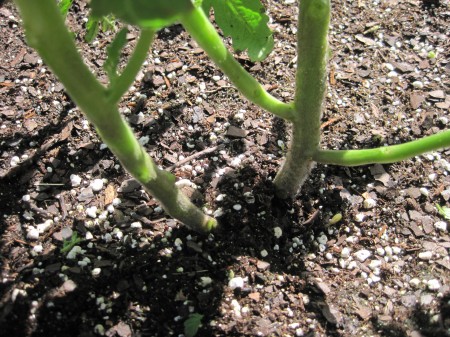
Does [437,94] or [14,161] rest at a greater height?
[437,94]

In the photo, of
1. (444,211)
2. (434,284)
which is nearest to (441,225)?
(444,211)

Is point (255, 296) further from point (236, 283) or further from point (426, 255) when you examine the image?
point (426, 255)

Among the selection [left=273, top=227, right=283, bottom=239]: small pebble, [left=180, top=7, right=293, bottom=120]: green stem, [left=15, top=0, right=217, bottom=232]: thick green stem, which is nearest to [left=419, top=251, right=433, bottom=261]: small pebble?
[left=273, top=227, right=283, bottom=239]: small pebble

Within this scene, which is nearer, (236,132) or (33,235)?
(33,235)

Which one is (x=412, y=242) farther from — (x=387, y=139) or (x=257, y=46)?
(x=257, y=46)

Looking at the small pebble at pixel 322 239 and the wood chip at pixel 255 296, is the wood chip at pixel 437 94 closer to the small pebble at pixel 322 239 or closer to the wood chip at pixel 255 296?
the small pebble at pixel 322 239

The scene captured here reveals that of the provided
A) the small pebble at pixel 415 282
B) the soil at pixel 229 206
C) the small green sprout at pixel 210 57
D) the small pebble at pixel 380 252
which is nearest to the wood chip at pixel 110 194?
the soil at pixel 229 206

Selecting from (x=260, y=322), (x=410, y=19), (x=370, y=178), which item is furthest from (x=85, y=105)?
(x=410, y=19)
